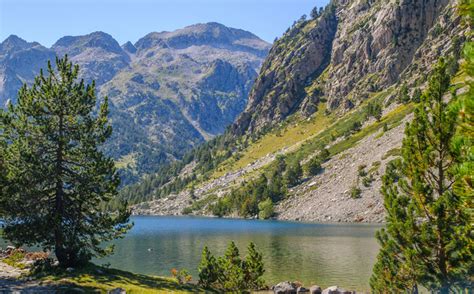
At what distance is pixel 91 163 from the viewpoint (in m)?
37.1

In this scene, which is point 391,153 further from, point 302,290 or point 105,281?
point 105,281

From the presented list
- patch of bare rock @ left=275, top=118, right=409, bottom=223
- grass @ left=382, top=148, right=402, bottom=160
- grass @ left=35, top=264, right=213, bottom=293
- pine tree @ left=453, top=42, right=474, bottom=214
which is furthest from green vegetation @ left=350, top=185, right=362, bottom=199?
A: pine tree @ left=453, top=42, right=474, bottom=214

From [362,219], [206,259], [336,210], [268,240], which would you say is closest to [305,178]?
[336,210]

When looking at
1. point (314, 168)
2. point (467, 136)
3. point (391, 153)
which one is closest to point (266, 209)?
point (314, 168)

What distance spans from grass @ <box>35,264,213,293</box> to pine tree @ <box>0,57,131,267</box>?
2.43 m

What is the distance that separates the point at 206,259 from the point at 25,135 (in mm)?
20538

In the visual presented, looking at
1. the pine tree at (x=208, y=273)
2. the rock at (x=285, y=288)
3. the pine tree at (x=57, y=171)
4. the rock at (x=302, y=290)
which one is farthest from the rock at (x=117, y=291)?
the rock at (x=302, y=290)

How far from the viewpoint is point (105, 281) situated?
31.6m

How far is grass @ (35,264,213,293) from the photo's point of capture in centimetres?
2975

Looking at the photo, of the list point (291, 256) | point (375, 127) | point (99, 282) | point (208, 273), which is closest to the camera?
point (99, 282)

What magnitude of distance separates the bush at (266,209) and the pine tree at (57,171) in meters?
141

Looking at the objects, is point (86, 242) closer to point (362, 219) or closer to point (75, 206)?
point (75, 206)

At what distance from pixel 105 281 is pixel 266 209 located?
147 meters

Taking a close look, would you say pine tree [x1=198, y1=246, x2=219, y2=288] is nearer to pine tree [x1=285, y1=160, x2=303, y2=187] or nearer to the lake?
the lake
